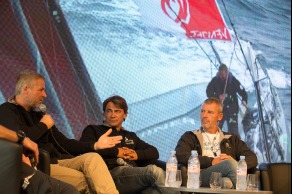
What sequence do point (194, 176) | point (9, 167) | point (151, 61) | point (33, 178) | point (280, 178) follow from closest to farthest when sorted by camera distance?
point (9, 167) → point (33, 178) → point (194, 176) → point (280, 178) → point (151, 61)

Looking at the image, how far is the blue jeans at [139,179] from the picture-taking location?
4668mm

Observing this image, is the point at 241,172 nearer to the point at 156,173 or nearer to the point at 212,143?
the point at 156,173

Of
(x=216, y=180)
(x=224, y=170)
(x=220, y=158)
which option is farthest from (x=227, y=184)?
(x=220, y=158)

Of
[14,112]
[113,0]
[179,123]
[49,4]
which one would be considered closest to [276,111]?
[179,123]

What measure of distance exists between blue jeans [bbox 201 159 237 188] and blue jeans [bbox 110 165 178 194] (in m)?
0.45

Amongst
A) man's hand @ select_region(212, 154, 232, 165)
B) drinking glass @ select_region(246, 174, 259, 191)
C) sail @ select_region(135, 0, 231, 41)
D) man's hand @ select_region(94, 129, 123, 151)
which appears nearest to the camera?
drinking glass @ select_region(246, 174, 259, 191)

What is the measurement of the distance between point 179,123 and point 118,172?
120 centimetres

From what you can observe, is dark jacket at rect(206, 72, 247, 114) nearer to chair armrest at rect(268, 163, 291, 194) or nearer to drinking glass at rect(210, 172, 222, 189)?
chair armrest at rect(268, 163, 291, 194)

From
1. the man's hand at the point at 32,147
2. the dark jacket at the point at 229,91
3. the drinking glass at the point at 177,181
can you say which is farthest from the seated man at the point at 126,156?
the dark jacket at the point at 229,91

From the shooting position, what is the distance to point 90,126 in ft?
17.1

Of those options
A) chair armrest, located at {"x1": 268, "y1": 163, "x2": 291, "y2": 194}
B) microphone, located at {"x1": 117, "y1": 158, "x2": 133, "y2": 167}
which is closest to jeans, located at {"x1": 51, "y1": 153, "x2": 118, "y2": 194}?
microphone, located at {"x1": 117, "y1": 158, "x2": 133, "y2": 167}

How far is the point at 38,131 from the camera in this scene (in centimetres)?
453

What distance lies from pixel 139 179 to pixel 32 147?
1049 millimetres

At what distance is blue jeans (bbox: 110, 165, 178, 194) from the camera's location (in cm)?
467
